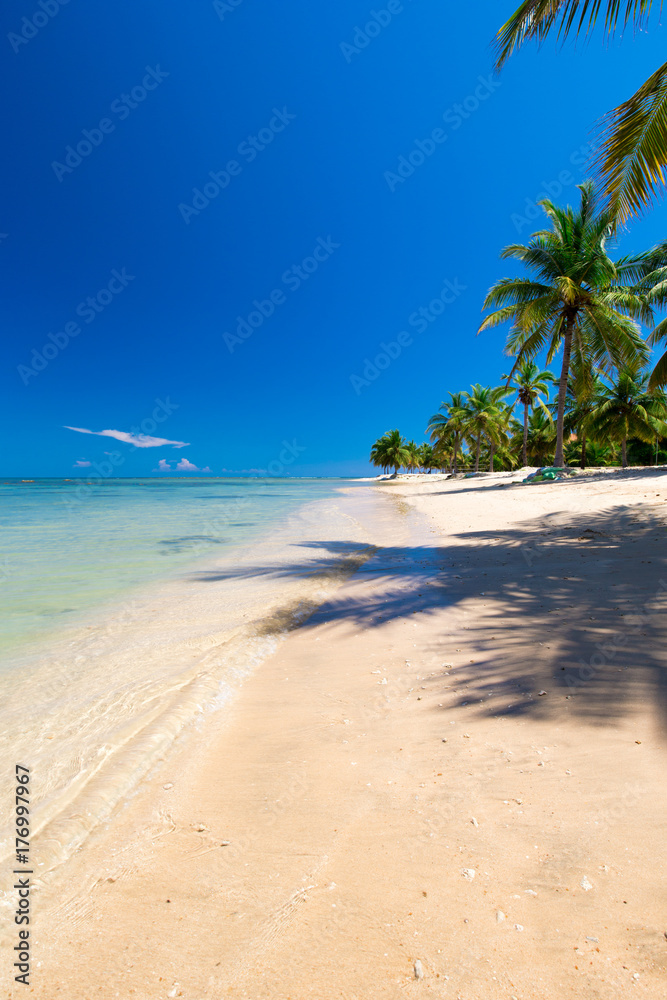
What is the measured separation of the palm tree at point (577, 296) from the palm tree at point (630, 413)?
40.4 ft

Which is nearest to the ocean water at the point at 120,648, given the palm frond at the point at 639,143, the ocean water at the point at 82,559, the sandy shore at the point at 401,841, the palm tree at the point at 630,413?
the ocean water at the point at 82,559

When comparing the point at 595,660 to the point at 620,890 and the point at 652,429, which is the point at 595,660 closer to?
the point at 620,890

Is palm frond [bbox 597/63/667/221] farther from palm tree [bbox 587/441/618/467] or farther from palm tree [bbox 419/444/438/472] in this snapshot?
palm tree [bbox 419/444/438/472]

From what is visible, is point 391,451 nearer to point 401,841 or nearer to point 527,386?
point 527,386

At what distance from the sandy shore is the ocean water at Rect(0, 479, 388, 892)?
20 centimetres

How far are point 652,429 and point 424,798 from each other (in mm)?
37684

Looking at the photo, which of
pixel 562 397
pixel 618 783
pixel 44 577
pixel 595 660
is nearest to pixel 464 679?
pixel 595 660

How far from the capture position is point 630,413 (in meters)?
31.0

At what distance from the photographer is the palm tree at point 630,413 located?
30797 mm

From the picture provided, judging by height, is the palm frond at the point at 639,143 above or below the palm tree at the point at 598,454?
above

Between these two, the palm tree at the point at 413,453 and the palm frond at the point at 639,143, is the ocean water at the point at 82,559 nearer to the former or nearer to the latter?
the palm frond at the point at 639,143

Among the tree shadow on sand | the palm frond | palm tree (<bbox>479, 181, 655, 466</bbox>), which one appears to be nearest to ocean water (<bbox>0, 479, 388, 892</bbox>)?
the tree shadow on sand

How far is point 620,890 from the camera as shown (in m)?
1.32

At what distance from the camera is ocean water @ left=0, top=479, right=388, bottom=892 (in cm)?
224
